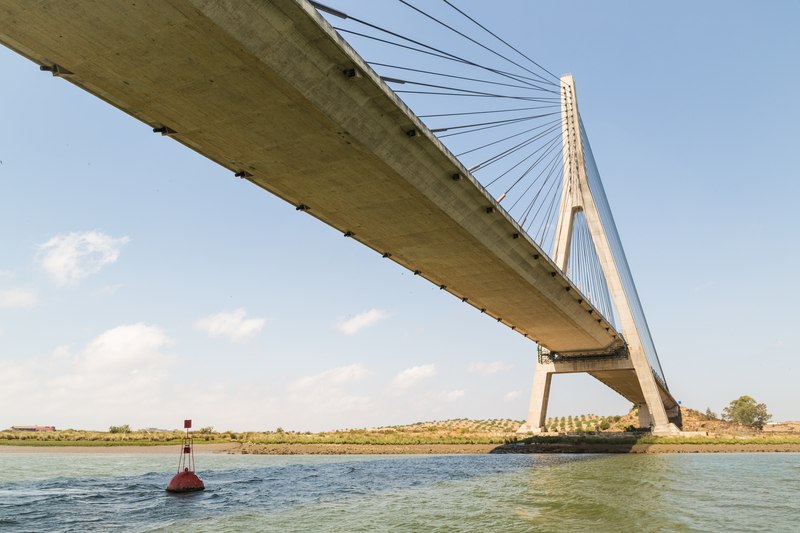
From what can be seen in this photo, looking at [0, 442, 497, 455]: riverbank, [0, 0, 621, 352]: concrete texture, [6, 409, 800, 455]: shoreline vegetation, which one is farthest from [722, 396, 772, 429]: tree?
[0, 0, 621, 352]: concrete texture

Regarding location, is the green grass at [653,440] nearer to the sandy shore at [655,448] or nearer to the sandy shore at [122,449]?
the sandy shore at [655,448]

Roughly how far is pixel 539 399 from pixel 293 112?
1619 inches

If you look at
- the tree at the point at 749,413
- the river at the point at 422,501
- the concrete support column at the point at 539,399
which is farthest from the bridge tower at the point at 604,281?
the tree at the point at 749,413

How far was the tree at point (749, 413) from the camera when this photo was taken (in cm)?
9834

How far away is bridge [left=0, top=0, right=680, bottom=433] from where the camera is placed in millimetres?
11430

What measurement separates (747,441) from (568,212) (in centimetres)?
2258

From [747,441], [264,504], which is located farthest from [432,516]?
[747,441]

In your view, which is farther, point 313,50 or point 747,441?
point 747,441

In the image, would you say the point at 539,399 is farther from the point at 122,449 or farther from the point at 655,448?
the point at 122,449

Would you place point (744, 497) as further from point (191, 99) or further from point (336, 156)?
point (191, 99)

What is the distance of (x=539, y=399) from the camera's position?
49.5 m

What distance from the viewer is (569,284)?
3356 centimetres

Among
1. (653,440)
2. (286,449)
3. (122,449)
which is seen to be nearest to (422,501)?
(653,440)

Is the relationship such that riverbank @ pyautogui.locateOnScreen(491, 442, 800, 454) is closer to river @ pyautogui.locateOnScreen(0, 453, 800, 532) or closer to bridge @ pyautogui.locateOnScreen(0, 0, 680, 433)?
river @ pyautogui.locateOnScreen(0, 453, 800, 532)
